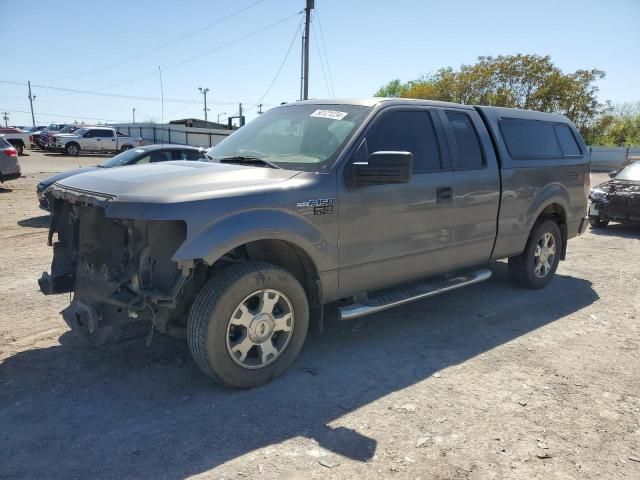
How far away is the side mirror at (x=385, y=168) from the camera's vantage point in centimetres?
352

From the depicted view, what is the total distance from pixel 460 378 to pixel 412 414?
0.70 meters

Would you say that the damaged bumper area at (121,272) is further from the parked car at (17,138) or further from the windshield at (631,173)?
the parked car at (17,138)

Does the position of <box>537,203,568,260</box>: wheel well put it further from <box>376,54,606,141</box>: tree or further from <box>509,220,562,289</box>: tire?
<box>376,54,606,141</box>: tree

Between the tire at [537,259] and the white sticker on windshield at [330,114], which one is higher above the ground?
the white sticker on windshield at [330,114]

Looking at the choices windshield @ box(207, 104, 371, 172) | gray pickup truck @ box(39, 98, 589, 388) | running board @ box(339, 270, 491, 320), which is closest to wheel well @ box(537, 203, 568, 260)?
gray pickup truck @ box(39, 98, 589, 388)

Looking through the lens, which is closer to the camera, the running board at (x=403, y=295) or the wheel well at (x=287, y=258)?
the wheel well at (x=287, y=258)

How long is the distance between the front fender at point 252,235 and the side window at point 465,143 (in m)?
1.81

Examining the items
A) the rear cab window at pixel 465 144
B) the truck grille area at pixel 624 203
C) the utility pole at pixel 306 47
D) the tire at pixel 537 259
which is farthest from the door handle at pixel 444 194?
the utility pole at pixel 306 47

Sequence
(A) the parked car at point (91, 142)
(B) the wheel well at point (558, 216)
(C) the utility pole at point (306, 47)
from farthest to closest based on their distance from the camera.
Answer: (A) the parked car at point (91, 142)
(C) the utility pole at point (306, 47)
(B) the wheel well at point (558, 216)

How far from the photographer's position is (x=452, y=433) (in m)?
3.11

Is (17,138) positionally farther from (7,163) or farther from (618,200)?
(618,200)

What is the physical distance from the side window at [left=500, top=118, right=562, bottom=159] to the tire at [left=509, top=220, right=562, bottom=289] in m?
0.85

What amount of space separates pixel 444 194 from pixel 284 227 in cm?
174

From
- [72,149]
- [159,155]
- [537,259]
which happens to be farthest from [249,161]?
[72,149]
